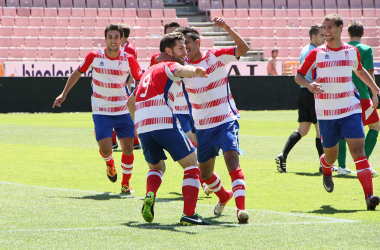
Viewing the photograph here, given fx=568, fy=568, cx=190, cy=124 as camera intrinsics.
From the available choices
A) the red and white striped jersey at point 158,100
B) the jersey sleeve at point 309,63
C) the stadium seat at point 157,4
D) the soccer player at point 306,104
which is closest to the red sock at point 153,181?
the red and white striped jersey at point 158,100

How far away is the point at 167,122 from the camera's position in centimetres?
516

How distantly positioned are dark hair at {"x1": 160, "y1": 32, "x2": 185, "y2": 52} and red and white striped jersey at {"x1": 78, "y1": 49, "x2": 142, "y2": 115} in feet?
6.84

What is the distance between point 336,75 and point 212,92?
1.44 m

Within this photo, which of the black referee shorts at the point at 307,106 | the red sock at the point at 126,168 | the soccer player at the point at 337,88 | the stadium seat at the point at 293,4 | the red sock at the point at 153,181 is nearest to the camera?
the red sock at the point at 153,181

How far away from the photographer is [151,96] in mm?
5238

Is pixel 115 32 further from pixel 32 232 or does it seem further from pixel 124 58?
pixel 32 232

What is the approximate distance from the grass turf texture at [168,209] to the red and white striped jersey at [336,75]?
1.02 metres

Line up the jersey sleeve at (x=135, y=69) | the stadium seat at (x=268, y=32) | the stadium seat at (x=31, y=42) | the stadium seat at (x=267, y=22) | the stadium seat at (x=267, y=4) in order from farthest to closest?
1. the stadium seat at (x=267, y=4)
2. the stadium seat at (x=267, y=22)
3. the stadium seat at (x=268, y=32)
4. the stadium seat at (x=31, y=42)
5. the jersey sleeve at (x=135, y=69)

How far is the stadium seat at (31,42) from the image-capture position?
27266mm

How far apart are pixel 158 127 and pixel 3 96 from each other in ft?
60.3

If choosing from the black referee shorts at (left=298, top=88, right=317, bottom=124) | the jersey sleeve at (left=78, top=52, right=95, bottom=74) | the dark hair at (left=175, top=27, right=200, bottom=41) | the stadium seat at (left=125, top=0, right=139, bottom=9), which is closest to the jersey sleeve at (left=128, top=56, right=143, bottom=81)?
→ the jersey sleeve at (left=78, top=52, right=95, bottom=74)

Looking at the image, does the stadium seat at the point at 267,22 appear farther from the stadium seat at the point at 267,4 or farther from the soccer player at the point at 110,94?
the soccer player at the point at 110,94

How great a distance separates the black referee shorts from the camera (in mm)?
8500

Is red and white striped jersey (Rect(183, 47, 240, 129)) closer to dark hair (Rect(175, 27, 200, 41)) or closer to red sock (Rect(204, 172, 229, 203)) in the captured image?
dark hair (Rect(175, 27, 200, 41))
